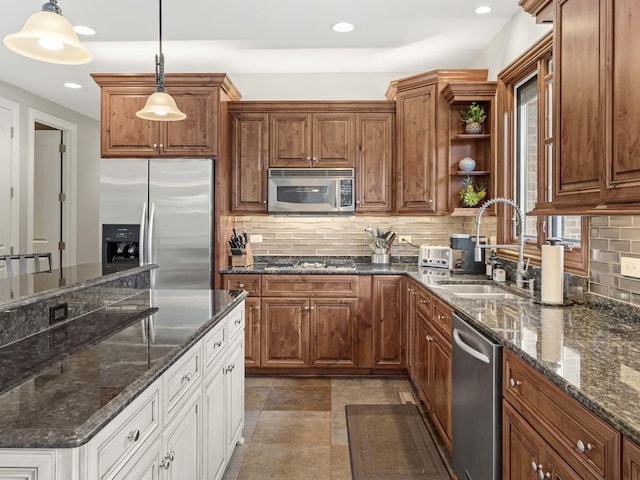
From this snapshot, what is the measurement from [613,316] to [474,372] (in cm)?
67

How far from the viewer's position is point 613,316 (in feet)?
6.98

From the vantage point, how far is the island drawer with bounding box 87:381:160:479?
1.07 metres

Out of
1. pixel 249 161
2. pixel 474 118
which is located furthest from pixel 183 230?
pixel 474 118

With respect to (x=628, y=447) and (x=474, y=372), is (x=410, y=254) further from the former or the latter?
(x=628, y=447)

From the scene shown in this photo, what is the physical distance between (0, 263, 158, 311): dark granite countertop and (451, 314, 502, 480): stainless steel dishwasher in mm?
1634

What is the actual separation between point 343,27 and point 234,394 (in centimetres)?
263

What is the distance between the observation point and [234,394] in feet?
8.47

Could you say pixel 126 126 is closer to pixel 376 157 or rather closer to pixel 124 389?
pixel 376 157

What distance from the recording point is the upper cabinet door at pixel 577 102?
1.77 m

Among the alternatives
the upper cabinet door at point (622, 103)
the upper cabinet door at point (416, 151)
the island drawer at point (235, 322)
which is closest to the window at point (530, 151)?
the upper cabinet door at point (416, 151)

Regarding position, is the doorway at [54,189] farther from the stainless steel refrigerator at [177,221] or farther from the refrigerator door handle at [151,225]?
the refrigerator door handle at [151,225]

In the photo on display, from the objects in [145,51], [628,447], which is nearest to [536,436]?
[628,447]

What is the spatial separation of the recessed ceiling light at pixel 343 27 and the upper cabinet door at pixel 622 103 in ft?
7.10

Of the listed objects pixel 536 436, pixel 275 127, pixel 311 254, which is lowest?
pixel 536 436
